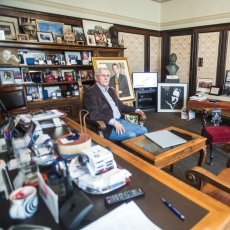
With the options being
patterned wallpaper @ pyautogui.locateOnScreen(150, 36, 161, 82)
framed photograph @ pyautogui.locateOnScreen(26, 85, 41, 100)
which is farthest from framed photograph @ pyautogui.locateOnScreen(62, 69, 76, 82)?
patterned wallpaper @ pyautogui.locateOnScreen(150, 36, 161, 82)

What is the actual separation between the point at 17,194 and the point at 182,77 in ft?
16.5

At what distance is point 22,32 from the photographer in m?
3.22

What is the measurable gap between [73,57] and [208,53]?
119 inches

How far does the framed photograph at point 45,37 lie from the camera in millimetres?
3318

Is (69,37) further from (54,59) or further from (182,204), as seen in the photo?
(182,204)

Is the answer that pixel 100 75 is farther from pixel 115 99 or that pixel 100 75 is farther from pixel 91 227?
pixel 91 227

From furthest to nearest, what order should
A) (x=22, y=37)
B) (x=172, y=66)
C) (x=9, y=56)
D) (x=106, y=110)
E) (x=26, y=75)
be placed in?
1. (x=172, y=66)
2. (x=26, y=75)
3. (x=22, y=37)
4. (x=9, y=56)
5. (x=106, y=110)

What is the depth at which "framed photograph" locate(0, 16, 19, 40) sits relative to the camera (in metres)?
3.06

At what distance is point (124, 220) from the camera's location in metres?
0.72

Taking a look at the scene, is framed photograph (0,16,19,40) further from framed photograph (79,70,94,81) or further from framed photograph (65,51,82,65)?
framed photograph (79,70,94,81)

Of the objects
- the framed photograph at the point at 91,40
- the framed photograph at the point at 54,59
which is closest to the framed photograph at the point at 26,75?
the framed photograph at the point at 54,59

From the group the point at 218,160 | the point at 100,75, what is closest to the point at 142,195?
the point at 100,75

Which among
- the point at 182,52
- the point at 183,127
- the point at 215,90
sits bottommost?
the point at 183,127

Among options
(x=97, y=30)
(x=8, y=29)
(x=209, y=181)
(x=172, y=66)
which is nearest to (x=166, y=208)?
(x=209, y=181)
